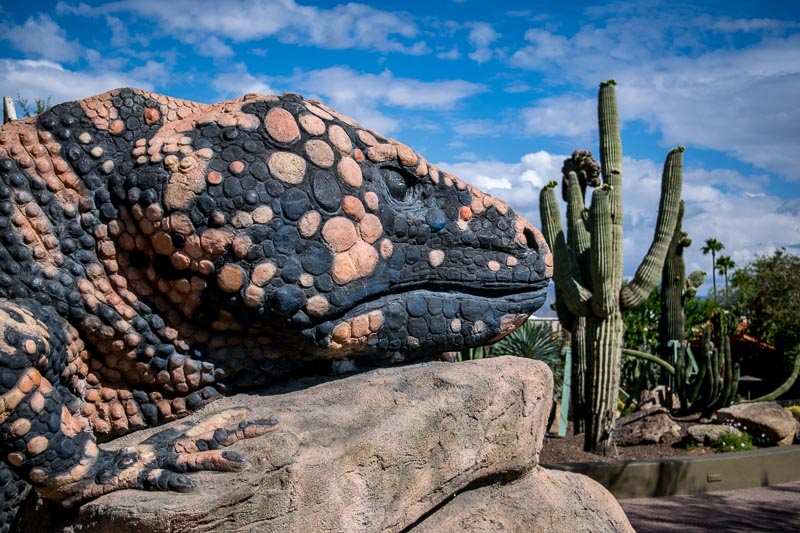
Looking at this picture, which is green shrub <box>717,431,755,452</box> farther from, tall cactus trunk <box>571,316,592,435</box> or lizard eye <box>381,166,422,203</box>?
lizard eye <box>381,166,422,203</box>

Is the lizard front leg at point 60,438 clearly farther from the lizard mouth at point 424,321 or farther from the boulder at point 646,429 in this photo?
the boulder at point 646,429

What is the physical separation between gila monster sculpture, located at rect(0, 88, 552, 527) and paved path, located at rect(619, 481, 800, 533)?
5.58m

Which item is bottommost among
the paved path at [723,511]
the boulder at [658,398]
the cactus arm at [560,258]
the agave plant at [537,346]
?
the paved path at [723,511]

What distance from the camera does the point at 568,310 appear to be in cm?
1066

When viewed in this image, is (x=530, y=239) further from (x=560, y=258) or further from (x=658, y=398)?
(x=658, y=398)

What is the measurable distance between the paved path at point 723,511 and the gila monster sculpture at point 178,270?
5.58 m

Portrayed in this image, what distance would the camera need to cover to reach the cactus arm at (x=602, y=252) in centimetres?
969

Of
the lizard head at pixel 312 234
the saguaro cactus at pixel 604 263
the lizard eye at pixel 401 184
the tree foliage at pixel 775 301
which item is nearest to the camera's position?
the lizard head at pixel 312 234

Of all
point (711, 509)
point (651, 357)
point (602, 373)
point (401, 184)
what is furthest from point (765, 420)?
point (401, 184)

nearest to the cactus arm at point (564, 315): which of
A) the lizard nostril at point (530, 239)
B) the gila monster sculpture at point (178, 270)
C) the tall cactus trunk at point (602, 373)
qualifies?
the tall cactus trunk at point (602, 373)

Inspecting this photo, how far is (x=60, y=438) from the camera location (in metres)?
2.15

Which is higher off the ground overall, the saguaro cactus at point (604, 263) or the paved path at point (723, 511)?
the saguaro cactus at point (604, 263)

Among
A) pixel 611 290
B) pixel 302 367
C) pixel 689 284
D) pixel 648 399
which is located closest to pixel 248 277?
pixel 302 367

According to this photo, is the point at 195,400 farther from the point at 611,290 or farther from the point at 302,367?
the point at 611,290
